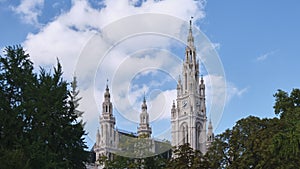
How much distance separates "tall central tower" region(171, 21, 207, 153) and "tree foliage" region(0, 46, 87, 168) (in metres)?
90.3

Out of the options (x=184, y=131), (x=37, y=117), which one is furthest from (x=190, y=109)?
(x=37, y=117)

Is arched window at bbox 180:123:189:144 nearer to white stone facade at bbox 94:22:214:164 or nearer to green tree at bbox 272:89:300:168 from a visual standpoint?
white stone facade at bbox 94:22:214:164

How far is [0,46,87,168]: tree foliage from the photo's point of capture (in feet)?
93.2

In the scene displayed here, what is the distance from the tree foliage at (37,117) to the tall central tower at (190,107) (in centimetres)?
9031

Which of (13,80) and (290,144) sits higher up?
(13,80)

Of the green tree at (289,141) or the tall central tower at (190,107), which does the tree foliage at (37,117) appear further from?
the tall central tower at (190,107)

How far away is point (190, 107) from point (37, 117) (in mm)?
96452

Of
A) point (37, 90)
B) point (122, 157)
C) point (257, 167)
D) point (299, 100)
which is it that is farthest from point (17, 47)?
point (299, 100)

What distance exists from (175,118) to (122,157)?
87319 mm

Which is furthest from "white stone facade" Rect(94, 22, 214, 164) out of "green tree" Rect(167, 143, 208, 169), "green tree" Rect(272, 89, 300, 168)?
"green tree" Rect(272, 89, 300, 168)

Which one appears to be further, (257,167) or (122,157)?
(122,157)

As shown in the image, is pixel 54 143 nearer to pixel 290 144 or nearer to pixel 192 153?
pixel 192 153

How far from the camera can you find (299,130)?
2483cm

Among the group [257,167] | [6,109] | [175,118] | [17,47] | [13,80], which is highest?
[175,118]
